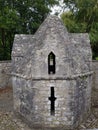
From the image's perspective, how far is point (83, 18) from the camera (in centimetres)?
3362

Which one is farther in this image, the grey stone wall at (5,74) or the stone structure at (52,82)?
the grey stone wall at (5,74)

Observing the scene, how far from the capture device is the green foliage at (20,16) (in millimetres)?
27781

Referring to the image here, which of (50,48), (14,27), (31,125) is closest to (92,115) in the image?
(31,125)

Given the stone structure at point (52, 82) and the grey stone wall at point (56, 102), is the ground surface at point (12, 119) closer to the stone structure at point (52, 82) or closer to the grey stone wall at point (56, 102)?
the stone structure at point (52, 82)

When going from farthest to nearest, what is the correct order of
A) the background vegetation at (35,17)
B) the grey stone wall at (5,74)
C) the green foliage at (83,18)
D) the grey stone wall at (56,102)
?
the green foliage at (83,18), the background vegetation at (35,17), the grey stone wall at (5,74), the grey stone wall at (56,102)

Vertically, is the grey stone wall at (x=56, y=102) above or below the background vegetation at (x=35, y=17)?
below

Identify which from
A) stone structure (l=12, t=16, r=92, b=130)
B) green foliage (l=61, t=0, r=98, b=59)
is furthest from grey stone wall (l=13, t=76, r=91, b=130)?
green foliage (l=61, t=0, r=98, b=59)

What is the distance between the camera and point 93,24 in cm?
3291

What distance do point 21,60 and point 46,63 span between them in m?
2.61

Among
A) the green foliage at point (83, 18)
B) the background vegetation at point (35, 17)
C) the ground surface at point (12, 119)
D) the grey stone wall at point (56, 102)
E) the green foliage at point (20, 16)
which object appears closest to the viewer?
the grey stone wall at point (56, 102)

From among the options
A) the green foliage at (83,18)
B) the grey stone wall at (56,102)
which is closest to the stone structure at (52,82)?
the grey stone wall at (56,102)

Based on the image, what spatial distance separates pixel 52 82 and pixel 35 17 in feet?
54.7

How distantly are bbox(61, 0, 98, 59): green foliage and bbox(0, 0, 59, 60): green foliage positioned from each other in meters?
2.76

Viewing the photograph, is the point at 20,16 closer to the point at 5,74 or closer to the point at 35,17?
the point at 35,17
